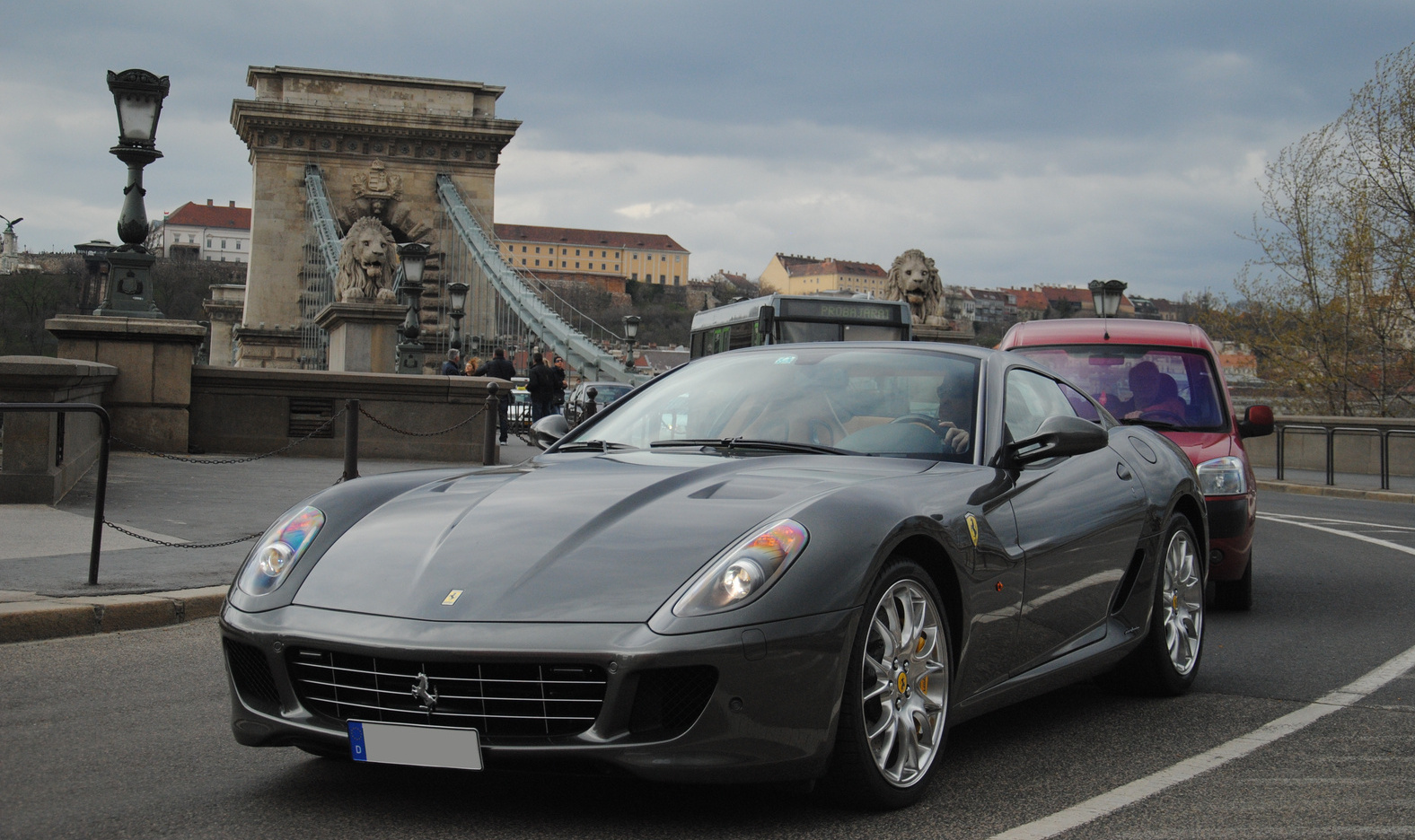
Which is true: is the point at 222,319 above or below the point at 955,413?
above

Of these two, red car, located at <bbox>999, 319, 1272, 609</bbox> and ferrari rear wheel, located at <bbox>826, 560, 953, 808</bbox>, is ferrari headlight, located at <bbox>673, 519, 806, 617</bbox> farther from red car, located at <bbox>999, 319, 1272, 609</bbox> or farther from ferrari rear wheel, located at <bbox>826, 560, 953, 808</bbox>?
red car, located at <bbox>999, 319, 1272, 609</bbox>

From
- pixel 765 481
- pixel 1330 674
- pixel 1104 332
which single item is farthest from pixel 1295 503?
pixel 765 481

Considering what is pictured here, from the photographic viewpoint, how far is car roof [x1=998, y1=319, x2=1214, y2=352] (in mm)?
9109

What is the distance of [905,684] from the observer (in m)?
3.81

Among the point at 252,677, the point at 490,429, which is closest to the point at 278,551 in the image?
the point at 252,677

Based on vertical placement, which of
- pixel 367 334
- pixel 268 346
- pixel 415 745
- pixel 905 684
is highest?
pixel 268 346

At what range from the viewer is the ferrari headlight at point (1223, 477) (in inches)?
306

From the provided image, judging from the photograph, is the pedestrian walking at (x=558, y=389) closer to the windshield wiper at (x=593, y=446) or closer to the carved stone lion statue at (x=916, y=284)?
the carved stone lion statue at (x=916, y=284)

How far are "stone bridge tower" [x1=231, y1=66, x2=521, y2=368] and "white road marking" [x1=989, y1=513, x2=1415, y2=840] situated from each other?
4102 centimetres

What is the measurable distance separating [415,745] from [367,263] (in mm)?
21864

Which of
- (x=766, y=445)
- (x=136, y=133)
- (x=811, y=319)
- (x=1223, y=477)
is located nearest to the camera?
(x=766, y=445)

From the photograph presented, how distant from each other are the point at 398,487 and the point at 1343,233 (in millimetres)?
30965

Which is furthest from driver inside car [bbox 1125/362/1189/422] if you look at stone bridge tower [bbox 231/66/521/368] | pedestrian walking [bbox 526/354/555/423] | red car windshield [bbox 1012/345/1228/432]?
stone bridge tower [bbox 231/66/521/368]

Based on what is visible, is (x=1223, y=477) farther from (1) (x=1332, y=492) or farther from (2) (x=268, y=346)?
(2) (x=268, y=346)
